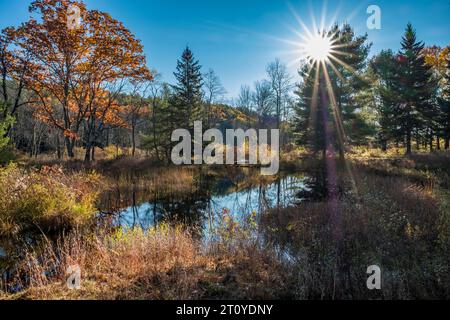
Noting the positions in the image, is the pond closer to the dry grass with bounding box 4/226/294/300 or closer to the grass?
the grass

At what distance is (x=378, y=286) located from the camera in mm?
3723

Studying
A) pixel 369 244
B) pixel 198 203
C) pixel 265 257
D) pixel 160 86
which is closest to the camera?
pixel 265 257

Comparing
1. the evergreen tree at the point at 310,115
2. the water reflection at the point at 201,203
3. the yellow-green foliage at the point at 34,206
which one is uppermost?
the evergreen tree at the point at 310,115

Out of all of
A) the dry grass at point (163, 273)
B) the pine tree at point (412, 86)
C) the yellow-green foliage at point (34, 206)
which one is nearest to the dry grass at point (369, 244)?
the dry grass at point (163, 273)

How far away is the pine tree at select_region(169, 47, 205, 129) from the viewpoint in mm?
21391

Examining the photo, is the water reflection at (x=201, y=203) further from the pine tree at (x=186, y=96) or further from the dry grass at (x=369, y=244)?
the pine tree at (x=186, y=96)

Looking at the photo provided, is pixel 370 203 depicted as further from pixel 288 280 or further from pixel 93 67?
pixel 93 67

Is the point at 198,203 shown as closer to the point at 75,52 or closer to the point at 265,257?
the point at 265,257

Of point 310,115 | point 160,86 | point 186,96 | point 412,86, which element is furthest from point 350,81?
point 160,86

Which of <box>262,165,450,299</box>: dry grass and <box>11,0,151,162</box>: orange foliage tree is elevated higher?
<box>11,0,151,162</box>: orange foliage tree

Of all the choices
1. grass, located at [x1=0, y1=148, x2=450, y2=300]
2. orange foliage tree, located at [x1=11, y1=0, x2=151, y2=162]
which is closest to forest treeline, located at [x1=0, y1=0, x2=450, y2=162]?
orange foliage tree, located at [x1=11, y1=0, x2=151, y2=162]

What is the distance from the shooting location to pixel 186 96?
2178cm

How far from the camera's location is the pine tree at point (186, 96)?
70.2 feet

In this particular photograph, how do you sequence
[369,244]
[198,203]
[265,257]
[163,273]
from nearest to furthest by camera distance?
[163,273] < [265,257] < [369,244] < [198,203]
